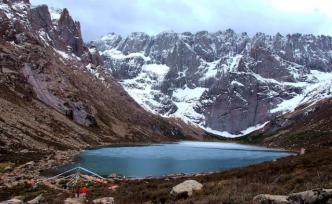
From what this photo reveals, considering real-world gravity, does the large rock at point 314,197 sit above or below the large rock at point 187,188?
above

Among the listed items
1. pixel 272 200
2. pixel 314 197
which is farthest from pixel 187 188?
pixel 314 197

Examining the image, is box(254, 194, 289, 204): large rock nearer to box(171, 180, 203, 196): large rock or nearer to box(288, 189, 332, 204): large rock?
box(288, 189, 332, 204): large rock

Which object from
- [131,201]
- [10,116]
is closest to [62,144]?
[10,116]

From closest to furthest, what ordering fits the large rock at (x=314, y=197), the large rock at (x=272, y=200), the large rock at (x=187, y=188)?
the large rock at (x=314, y=197) → the large rock at (x=272, y=200) → the large rock at (x=187, y=188)

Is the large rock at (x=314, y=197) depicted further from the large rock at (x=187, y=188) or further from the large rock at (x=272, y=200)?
the large rock at (x=187, y=188)

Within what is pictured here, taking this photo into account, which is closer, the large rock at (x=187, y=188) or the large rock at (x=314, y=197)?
the large rock at (x=314, y=197)

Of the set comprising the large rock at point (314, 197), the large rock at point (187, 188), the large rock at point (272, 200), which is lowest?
the large rock at point (187, 188)

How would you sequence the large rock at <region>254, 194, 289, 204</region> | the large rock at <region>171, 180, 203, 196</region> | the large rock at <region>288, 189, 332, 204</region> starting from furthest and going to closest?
the large rock at <region>171, 180, 203, 196</region> < the large rock at <region>254, 194, 289, 204</region> < the large rock at <region>288, 189, 332, 204</region>

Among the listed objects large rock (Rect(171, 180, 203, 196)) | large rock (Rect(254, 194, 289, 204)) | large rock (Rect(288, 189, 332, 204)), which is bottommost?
large rock (Rect(171, 180, 203, 196))

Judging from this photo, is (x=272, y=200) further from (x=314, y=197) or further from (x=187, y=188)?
(x=187, y=188)

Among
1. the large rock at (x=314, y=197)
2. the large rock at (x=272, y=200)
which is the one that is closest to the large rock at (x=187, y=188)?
the large rock at (x=272, y=200)

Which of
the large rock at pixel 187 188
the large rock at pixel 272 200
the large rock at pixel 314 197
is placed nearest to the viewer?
the large rock at pixel 314 197

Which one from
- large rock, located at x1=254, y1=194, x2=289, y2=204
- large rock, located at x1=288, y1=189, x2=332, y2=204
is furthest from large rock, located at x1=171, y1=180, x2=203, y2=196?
large rock, located at x1=288, y1=189, x2=332, y2=204

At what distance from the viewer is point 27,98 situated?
182m
